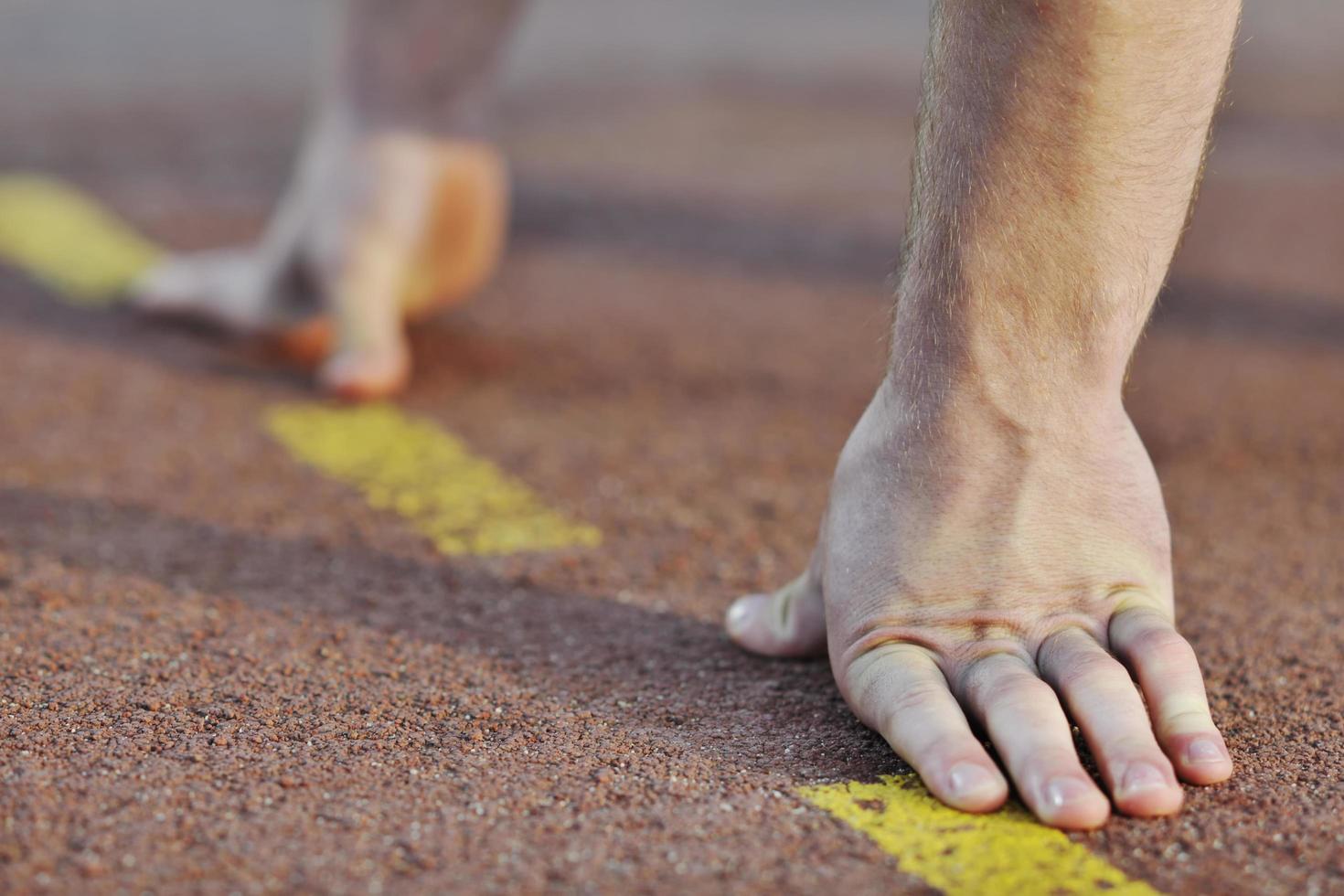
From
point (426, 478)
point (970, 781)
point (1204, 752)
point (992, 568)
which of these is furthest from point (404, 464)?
point (1204, 752)

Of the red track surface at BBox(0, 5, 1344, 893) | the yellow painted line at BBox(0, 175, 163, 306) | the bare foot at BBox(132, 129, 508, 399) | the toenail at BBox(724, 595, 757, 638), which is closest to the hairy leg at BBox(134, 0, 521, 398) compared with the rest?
the bare foot at BBox(132, 129, 508, 399)

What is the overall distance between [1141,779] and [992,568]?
27cm

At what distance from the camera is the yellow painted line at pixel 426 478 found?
80.4 inches

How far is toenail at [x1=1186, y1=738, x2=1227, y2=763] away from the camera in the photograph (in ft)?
4.36

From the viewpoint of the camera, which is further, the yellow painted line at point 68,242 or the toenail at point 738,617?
the yellow painted line at point 68,242

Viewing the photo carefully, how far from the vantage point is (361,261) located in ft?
8.89

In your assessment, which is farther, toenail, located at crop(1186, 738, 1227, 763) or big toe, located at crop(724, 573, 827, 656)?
big toe, located at crop(724, 573, 827, 656)

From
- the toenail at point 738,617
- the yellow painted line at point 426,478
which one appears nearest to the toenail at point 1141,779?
the toenail at point 738,617

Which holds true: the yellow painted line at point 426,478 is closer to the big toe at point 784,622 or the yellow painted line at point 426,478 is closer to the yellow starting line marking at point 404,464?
the yellow starting line marking at point 404,464

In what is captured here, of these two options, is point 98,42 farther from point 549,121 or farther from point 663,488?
point 663,488

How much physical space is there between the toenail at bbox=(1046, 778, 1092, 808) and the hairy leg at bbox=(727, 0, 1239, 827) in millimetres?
74

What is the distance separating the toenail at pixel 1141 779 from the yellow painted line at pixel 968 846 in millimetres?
74

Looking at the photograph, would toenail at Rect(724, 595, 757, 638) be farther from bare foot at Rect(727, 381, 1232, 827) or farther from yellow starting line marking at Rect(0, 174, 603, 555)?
yellow starting line marking at Rect(0, 174, 603, 555)

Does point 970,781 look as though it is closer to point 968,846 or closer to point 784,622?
point 968,846
